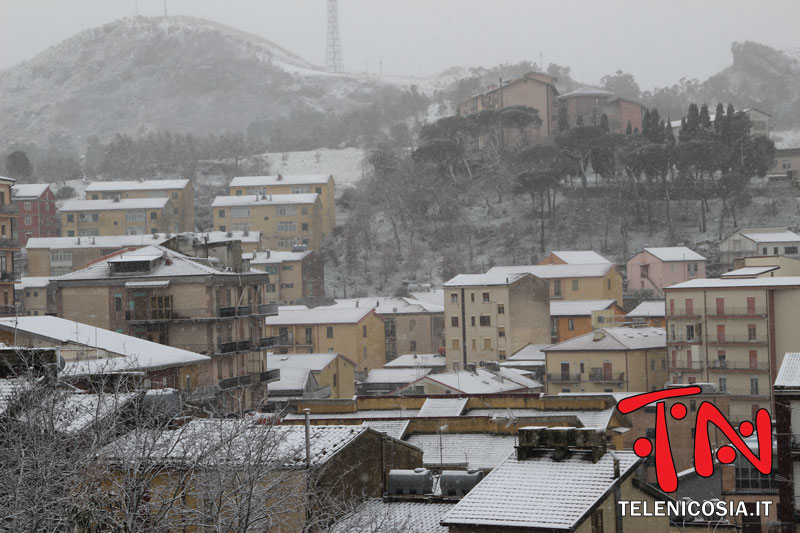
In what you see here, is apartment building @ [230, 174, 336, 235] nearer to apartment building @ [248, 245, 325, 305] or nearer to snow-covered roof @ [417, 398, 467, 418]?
apartment building @ [248, 245, 325, 305]

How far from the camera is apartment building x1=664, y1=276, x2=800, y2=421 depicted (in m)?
45.6

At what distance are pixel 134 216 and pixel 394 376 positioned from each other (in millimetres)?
45179

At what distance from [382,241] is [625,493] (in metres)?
78.0

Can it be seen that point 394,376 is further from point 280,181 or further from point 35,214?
point 35,214

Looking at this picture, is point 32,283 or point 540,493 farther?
point 32,283

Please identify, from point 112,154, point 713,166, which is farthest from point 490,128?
point 112,154

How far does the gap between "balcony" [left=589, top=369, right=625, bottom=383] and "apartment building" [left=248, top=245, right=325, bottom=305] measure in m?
30.3

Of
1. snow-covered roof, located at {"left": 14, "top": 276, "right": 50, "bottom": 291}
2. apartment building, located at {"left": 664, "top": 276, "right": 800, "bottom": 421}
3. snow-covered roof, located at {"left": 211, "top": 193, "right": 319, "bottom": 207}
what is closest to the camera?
apartment building, located at {"left": 664, "top": 276, "right": 800, "bottom": 421}

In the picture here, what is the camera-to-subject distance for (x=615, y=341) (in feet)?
165

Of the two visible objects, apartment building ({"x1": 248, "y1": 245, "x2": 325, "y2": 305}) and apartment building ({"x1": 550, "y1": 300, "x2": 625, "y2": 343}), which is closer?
apartment building ({"x1": 550, "y1": 300, "x2": 625, "y2": 343})

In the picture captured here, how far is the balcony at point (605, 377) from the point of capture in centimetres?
4969

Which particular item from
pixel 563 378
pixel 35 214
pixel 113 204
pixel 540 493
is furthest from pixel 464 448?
pixel 35 214

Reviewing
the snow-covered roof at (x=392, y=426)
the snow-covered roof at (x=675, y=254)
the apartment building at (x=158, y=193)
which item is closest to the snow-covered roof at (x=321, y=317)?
the snow-covered roof at (x=675, y=254)

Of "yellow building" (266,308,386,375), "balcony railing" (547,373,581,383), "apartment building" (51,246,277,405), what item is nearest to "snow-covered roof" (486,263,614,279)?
"yellow building" (266,308,386,375)
